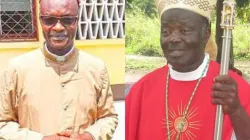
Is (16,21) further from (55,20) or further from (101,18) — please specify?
(55,20)

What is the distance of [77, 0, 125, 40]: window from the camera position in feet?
12.2

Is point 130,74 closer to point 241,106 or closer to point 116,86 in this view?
point 116,86

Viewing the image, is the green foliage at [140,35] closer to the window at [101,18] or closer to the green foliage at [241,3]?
the green foliage at [241,3]

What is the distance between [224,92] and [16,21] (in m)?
2.67

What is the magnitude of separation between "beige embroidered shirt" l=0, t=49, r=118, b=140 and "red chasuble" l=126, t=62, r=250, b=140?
0.13m

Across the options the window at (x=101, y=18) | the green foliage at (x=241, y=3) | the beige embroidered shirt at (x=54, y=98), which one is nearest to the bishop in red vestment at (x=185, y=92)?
the beige embroidered shirt at (x=54, y=98)

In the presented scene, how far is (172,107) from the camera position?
2592 mm

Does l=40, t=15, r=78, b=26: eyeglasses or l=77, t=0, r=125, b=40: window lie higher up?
l=40, t=15, r=78, b=26: eyeglasses

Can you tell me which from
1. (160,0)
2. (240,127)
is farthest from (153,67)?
(240,127)

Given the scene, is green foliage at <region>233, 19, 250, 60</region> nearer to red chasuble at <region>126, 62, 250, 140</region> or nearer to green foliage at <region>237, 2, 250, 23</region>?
green foliage at <region>237, 2, 250, 23</region>

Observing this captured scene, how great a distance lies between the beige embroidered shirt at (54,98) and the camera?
256cm

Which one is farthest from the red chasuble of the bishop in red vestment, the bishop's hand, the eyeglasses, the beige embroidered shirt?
the eyeglasses

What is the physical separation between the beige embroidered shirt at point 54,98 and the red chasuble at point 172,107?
13 centimetres

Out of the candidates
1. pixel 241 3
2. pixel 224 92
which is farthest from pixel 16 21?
pixel 224 92
